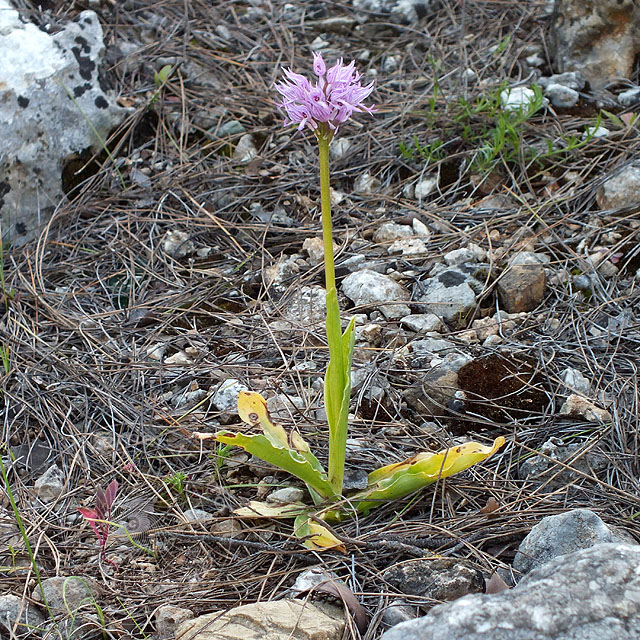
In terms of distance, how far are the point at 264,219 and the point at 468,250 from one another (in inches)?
39.0

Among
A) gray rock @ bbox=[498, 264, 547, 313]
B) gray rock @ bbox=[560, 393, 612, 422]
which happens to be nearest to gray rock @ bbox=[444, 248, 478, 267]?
gray rock @ bbox=[498, 264, 547, 313]

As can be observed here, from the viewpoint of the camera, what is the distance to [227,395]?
2412mm

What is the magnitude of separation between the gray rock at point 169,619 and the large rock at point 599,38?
3391 mm

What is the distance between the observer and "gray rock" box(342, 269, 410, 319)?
274cm

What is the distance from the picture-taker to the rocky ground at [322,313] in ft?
5.99

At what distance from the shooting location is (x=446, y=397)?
2.31 metres

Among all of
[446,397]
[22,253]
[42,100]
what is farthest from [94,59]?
[446,397]

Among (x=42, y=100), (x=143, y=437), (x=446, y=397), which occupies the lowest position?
(x=446, y=397)

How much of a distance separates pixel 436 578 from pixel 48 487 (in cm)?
124

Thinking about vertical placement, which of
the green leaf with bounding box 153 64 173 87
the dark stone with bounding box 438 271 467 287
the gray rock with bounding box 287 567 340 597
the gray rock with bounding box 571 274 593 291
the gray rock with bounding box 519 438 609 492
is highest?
the green leaf with bounding box 153 64 173 87

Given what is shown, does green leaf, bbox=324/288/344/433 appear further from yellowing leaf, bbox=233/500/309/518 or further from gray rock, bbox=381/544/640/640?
gray rock, bbox=381/544/640/640

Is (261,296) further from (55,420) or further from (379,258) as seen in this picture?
(55,420)

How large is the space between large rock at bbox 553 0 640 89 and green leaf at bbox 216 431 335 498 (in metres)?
2.90

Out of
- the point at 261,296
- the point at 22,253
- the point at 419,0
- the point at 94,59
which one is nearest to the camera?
the point at 261,296
